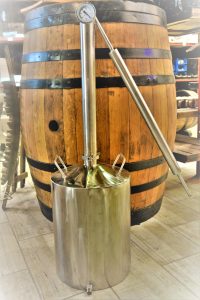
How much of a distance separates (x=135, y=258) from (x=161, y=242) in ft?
0.71

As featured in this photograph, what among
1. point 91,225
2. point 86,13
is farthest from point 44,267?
point 86,13

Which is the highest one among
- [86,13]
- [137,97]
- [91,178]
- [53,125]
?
→ [86,13]

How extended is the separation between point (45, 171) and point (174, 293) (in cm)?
94

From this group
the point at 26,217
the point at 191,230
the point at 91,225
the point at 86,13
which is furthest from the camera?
the point at 26,217

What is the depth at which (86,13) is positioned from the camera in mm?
Answer: 1180

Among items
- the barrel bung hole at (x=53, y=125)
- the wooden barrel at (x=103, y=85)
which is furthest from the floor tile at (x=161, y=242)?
the barrel bung hole at (x=53, y=125)

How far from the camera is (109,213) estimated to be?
4.26ft

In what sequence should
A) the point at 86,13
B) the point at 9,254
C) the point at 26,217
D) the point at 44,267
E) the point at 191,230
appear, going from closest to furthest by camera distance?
1. the point at 86,13
2. the point at 44,267
3. the point at 9,254
4. the point at 191,230
5. the point at 26,217

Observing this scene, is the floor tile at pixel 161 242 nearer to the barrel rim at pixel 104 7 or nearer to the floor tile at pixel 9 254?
the floor tile at pixel 9 254

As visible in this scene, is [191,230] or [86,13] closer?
[86,13]

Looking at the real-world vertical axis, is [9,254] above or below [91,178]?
below

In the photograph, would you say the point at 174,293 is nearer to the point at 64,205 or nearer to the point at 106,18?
the point at 64,205

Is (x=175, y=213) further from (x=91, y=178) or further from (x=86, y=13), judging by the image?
(x=86, y=13)

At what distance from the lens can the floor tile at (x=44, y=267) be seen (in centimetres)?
135
